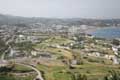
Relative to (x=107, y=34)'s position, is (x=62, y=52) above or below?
below

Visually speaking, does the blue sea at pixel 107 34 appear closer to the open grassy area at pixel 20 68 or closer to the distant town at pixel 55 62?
the distant town at pixel 55 62

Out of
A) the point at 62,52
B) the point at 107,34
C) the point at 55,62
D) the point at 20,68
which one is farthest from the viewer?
the point at 107,34

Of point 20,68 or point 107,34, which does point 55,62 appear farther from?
point 107,34

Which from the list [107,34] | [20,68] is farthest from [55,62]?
[107,34]

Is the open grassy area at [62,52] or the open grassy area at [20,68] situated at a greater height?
the open grassy area at [62,52]

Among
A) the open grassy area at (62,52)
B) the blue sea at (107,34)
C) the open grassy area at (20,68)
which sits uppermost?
the blue sea at (107,34)

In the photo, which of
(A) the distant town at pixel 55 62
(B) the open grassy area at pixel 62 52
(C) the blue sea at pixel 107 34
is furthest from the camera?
(C) the blue sea at pixel 107 34

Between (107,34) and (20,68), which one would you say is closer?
(20,68)

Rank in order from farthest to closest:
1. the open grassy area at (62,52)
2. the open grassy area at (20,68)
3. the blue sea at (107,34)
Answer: the blue sea at (107,34)
the open grassy area at (62,52)
the open grassy area at (20,68)

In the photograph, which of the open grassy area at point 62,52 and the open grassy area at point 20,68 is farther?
the open grassy area at point 62,52

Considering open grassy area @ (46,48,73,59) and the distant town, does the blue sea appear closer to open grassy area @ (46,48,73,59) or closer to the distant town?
the distant town

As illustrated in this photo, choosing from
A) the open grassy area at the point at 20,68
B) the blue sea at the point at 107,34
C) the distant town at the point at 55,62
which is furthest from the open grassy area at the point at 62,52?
the blue sea at the point at 107,34

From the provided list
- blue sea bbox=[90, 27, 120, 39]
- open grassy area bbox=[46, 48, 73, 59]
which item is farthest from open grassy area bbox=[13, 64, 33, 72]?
blue sea bbox=[90, 27, 120, 39]

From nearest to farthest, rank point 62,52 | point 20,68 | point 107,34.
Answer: point 20,68 → point 62,52 → point 107,34
